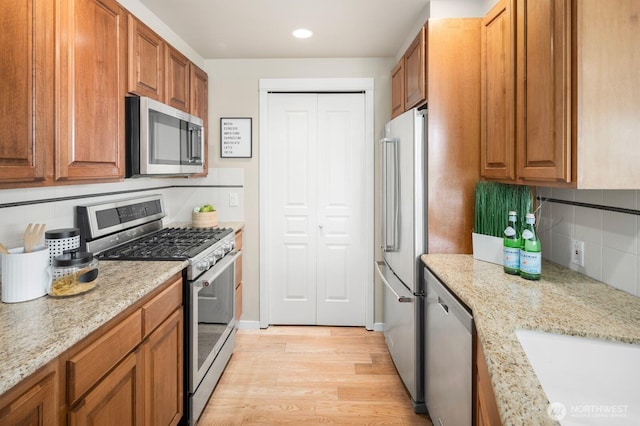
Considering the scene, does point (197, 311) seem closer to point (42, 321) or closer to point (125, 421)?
point (125, 421)

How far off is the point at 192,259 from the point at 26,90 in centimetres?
99

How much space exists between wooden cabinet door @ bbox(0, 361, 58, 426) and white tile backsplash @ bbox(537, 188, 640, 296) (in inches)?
78.6

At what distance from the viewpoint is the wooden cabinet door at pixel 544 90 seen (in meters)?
1.25

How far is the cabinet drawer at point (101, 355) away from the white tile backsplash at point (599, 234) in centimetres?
194

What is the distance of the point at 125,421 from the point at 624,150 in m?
2.05

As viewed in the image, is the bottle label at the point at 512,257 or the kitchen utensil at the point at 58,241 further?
the bottle label at the point at 512,257

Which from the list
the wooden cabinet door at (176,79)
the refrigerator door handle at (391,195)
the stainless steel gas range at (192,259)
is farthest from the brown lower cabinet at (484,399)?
the wooden cabinet door at (176,79)

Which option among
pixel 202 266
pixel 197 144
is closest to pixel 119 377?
pixel 202 266

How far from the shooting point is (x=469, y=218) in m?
2.07

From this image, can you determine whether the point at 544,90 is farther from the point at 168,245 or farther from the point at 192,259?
the point at 168,245

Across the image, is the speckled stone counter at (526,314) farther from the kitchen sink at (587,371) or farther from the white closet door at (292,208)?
the white closet door at (292,208)

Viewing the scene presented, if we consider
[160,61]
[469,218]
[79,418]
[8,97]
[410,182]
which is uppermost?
[160,61]

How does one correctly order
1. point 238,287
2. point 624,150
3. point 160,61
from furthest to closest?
point 238,287 → point 160,61 → point 624,150

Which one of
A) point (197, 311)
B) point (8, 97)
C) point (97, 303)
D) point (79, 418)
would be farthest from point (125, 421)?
point (8, 97)
